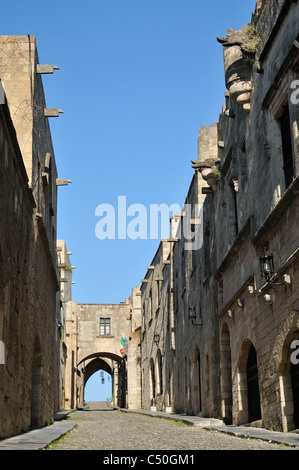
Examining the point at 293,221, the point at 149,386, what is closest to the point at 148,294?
the point at 149,386

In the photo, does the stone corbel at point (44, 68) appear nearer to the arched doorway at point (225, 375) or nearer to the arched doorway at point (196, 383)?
the arched doorway at point (225, 375)

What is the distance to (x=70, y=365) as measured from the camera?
35812 millimetres

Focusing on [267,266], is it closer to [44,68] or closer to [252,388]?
[252,388]

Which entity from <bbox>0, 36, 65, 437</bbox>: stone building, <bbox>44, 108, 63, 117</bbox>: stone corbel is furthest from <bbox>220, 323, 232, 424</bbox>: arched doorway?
<bbox>44, 108, 63, 117</bbox>: stone corbel

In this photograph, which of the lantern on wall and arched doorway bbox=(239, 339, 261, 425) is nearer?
the lantern on wall

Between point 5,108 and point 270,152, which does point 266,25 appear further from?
point 5,108

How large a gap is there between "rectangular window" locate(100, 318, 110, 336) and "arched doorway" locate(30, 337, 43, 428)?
99.6ft

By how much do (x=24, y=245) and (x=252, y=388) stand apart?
5.63 metres

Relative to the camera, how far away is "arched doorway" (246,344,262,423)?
12875mm

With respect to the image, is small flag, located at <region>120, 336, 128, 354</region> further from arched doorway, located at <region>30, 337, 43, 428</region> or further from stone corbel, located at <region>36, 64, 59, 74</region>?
stone corbel, located at <region>36, 64, 59, 74</region>

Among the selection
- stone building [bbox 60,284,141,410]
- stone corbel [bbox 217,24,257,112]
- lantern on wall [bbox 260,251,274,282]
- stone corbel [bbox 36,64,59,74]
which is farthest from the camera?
stone building [bbox 60,284,141,410]

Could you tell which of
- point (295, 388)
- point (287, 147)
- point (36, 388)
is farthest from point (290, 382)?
point (36, 388)

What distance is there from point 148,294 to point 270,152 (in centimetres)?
2555

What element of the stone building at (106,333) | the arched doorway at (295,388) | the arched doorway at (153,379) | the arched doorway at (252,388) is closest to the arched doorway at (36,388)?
the arched doorway at (252,388)
